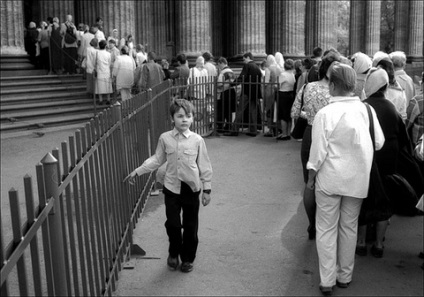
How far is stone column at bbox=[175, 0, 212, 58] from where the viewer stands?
66.8ft

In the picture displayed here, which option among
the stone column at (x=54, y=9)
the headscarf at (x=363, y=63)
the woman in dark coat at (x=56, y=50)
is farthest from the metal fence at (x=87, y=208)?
the stone column at (x=54, y=9)

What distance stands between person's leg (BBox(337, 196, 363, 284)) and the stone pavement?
143mm

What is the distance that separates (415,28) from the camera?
128 feet

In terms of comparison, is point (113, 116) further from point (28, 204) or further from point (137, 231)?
point (28, 204)

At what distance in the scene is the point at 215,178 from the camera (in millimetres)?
8742

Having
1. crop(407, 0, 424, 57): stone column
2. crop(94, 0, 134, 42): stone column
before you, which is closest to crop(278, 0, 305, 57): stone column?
crop(94, 0, 134, 42): stone column

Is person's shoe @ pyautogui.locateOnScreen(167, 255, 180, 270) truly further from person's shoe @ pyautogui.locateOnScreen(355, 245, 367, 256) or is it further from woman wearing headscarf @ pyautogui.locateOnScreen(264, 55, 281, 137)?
woman wearing headscarf @ pyautogui.locateOnScreen(264, 55, 281, 137)

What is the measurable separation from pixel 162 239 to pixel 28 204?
361cm

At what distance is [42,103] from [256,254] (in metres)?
10.7

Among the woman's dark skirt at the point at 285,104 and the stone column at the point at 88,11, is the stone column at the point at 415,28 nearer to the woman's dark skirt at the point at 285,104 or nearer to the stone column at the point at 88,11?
the stone column at the point at 88,11

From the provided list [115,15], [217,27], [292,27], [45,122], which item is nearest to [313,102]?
[45,122]

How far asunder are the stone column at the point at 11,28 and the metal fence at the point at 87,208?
29.7ft

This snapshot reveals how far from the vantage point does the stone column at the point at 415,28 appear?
3859cm

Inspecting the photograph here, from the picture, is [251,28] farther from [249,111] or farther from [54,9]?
[249,111]
